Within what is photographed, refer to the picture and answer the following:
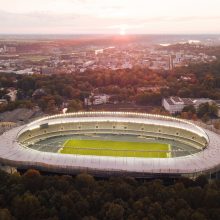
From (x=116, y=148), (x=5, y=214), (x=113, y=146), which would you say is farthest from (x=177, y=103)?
(x=5, y=214)

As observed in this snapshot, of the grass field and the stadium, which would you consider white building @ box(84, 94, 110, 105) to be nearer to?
the stadium

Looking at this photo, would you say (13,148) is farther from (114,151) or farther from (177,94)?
(177,94)

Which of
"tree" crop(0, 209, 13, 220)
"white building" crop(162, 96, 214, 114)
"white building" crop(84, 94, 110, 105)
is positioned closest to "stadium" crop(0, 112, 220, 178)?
"tree" crop(0, 209, 13, 220)

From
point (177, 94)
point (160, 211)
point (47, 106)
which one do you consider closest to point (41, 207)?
point (160, 211)

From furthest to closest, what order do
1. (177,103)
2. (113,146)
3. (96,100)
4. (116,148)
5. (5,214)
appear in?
(96,100) < (177,103) < (113,146) < (116,148) < (5,214)

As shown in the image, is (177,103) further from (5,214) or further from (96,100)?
(5,214)

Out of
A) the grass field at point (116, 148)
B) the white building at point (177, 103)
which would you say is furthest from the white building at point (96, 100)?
the grass field at point (116, 148)
